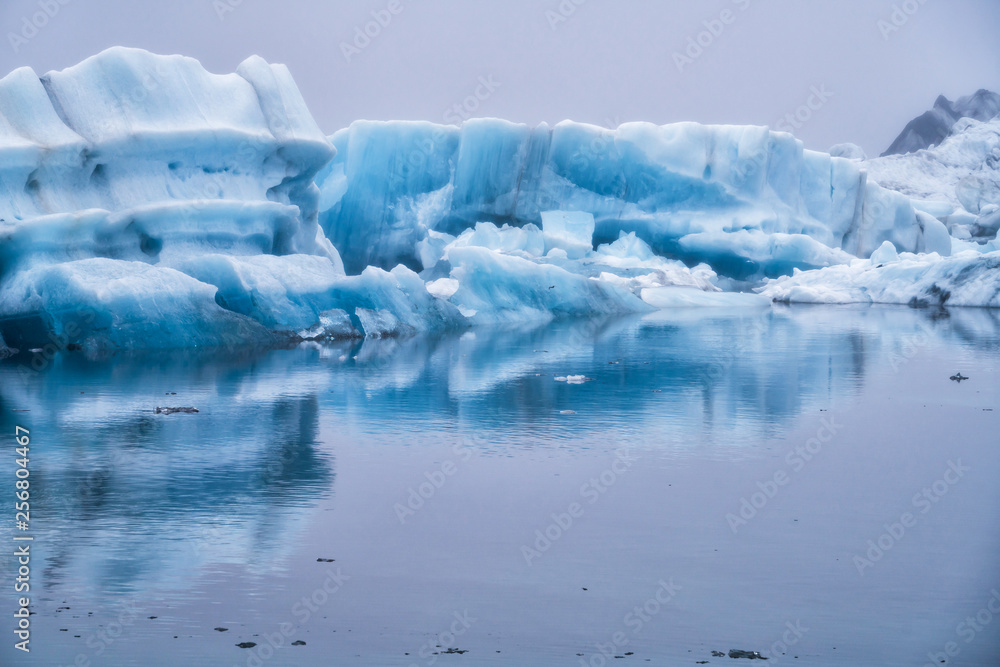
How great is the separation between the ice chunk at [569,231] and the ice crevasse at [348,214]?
5 centimetres

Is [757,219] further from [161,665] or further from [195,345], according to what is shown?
[161,665]

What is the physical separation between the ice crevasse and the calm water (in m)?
2.73

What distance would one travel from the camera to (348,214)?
63.2 ft

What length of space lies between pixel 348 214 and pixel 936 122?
46.2 meters

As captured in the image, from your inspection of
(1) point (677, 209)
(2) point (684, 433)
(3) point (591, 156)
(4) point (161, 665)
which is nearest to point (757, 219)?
(1) point (677, 209)

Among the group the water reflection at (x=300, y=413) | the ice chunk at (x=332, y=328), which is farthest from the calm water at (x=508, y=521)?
the ice chunk at (x=332, y=328)

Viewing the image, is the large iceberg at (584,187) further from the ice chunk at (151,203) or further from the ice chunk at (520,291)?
the ice chunk at (151,203)

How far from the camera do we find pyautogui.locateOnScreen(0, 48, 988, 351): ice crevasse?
10.5 meters

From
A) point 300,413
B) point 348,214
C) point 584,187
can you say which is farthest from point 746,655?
point 584,187

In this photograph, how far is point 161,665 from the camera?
268 centimetres

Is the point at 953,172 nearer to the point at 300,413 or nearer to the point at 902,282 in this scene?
the point at 902,282

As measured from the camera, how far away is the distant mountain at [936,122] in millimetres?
52325

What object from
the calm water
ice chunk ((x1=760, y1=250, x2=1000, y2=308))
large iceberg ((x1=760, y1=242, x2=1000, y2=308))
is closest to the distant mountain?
large iceberg ((x1=760, y1=242, x2=1000, y2=308))

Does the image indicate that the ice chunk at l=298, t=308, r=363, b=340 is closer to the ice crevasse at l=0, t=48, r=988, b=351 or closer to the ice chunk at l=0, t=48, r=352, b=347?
the ice crevasse at l=0, t=48, r=988, b=351
